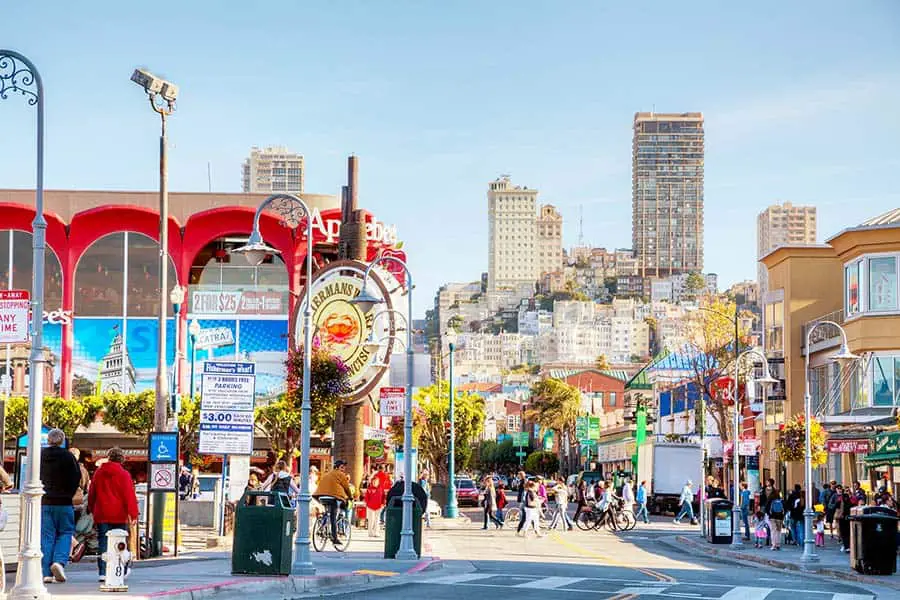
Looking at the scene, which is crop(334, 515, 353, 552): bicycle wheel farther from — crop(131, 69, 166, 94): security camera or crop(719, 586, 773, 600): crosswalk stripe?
crop(131, 69, 166, 94): security camera

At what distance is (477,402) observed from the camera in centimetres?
10325

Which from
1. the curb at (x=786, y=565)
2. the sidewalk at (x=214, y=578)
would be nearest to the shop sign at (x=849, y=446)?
the curb at (x=786, y=565)

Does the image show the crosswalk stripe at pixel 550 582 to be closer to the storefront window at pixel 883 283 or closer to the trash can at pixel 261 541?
the trash can at pixel 261 541

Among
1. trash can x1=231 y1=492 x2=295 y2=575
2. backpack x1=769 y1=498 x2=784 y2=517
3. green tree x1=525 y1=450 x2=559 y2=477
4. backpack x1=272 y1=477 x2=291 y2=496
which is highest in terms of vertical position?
backpack x1=272 y1=477 x2=291 y2=496

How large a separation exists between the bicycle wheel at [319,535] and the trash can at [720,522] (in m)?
14.3

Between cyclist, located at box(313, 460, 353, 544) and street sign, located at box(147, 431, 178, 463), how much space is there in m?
5.04

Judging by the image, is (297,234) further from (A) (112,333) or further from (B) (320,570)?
(B) (320,570)

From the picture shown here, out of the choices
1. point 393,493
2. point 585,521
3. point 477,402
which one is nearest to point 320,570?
point 393,493

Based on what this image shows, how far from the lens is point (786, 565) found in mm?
32281

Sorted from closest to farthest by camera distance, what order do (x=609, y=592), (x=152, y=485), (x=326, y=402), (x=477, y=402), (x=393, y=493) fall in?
(x=609, y=592) → (x=152, y=485) → (x=393, y=493) → (x=326, y=402) → (x=477, y=402)

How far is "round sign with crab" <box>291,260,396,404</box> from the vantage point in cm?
4609

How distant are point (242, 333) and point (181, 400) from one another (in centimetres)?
877

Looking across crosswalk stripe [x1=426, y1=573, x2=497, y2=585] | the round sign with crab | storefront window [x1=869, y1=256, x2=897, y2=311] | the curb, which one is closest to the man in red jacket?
crosswalk stripe [x1=426, y1=573, x2=497, y2=585]

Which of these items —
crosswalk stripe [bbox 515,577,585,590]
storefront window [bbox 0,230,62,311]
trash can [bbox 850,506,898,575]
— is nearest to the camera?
crosswalk stripe [bbox 515,577,585,590]
